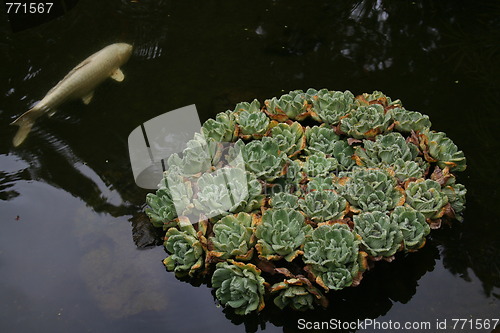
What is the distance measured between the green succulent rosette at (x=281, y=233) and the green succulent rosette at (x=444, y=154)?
35.4 inches

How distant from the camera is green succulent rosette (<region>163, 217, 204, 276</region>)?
251 centimetres

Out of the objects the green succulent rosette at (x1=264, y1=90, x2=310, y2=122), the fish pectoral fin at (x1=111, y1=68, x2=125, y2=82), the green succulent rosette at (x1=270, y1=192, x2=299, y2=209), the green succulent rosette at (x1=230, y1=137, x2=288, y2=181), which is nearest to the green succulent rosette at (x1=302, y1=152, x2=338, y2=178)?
the green succulent rosette at (x1=230, y1=137, x2=288, y2=181)

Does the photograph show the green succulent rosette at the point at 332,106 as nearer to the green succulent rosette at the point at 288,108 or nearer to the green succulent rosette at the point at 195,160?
the green succulent rosette at the point at 288,108

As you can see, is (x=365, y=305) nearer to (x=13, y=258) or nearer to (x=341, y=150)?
(x=341, y=150)

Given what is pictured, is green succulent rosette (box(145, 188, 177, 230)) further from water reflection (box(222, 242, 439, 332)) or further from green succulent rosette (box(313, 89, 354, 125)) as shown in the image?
green succulent rosette (box(313, 89, 354, 125))

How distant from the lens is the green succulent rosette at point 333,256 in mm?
2344

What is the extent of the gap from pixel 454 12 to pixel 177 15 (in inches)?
96.1

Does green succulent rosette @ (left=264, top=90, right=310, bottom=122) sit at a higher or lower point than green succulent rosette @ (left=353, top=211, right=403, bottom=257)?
higher

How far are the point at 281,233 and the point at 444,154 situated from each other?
1.10 metres

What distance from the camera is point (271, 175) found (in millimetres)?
2758

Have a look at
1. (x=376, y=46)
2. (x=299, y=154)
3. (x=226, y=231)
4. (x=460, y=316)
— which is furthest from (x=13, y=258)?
(x=376, y=46)

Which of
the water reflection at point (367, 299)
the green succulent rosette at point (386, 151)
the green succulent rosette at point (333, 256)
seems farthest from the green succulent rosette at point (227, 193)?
the green succulent rosette at point (386, 151)

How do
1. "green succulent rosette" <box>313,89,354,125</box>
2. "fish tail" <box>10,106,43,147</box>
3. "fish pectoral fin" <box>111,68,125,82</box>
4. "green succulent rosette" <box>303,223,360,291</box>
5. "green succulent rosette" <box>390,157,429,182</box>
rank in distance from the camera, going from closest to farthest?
"green succulent rosette" <box>303,223,360,291</box>
"green succulent rosette" <box>390,157,429,182</box>
"green succulent rosette" <box>313,89,354,125</box>
"fish tail" <box>10,106,43,147</box>
"fish pectoral fin" <box>111,68,125,82</box>

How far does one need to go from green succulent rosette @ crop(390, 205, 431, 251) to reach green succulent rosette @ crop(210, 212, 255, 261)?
0.72 metres
